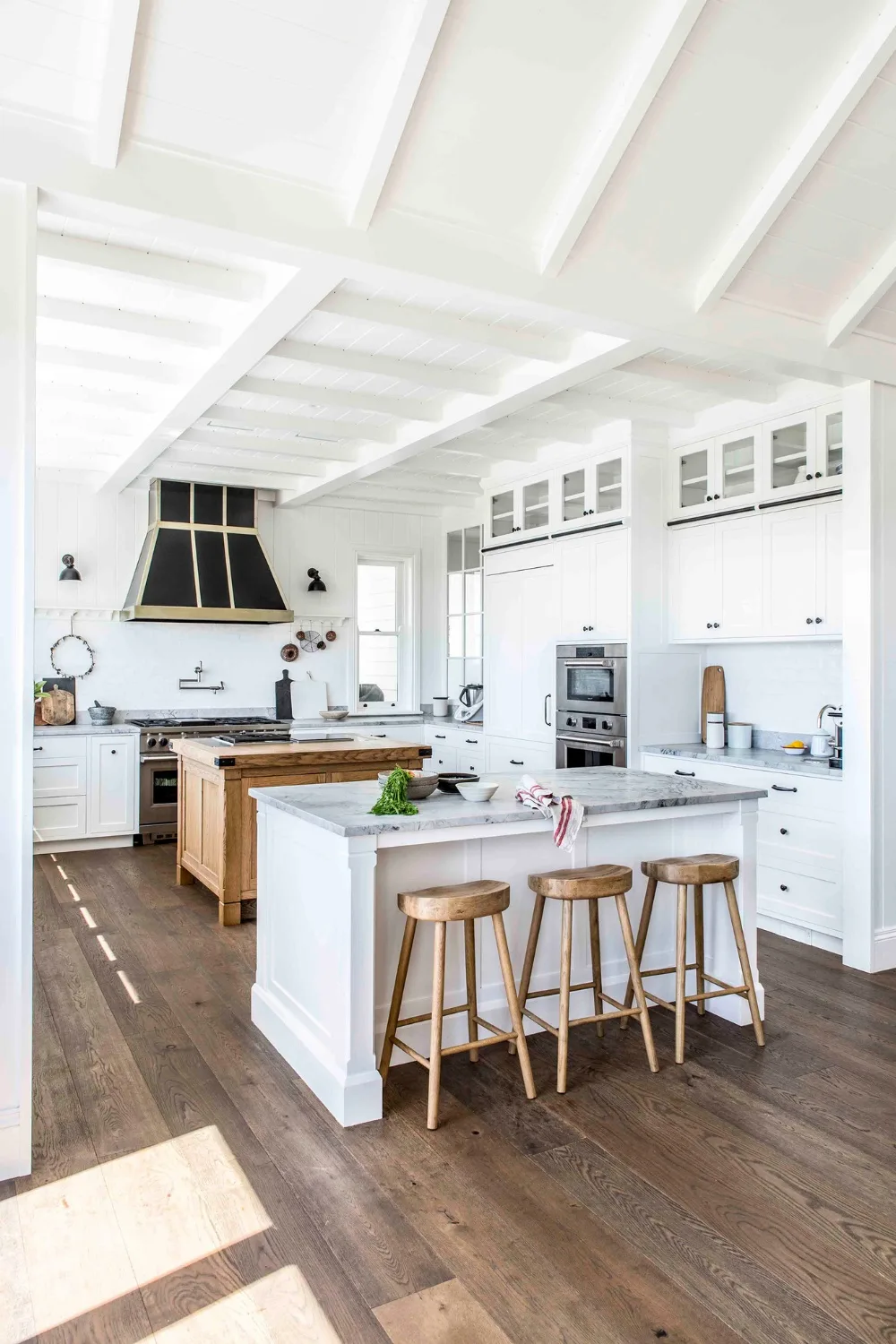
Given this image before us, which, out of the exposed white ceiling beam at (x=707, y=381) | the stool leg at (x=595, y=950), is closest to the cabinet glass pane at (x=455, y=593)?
the exposed white ceiling beam at (x=707, y=381)

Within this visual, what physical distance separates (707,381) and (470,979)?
316cm

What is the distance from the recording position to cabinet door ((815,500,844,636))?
179 inches

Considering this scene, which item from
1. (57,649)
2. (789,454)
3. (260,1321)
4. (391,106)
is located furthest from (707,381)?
(57,649)

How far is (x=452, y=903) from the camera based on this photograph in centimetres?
277

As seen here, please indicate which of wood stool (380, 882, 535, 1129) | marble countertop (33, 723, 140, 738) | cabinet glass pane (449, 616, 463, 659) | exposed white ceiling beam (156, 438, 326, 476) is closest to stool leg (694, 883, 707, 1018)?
wood stool (380, 882, 535, 1129)

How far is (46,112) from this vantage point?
2.46 m

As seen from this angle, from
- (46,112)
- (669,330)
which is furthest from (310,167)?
(669,330)

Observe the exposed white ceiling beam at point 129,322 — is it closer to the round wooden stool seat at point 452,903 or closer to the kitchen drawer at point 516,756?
the round wooden stool seat at point 452,903

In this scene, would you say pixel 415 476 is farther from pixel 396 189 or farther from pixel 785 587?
pixel 396 189

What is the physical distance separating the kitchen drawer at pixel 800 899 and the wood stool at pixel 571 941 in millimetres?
1379

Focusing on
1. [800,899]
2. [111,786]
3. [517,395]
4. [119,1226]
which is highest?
[517,395]

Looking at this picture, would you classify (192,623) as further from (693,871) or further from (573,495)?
(693,871)

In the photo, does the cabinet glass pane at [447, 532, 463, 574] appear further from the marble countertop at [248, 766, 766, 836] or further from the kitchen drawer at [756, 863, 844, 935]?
the marble countertop at [248, 766, 766, 836]

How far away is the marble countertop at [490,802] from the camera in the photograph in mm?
2906
